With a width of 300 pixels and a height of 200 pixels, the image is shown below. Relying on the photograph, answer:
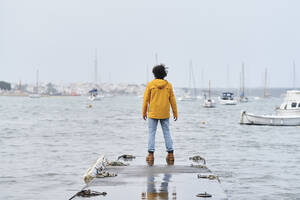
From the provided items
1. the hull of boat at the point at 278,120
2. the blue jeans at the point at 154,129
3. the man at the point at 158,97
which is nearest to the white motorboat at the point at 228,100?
the hull of boat at the point at 278,120

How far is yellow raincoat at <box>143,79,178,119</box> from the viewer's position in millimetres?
13352

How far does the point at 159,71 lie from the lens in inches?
527

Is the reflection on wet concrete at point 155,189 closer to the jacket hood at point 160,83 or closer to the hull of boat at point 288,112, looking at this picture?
the jacket hood at point 160,83

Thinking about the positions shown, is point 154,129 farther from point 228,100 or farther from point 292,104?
point 228,100

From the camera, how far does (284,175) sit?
18.8m

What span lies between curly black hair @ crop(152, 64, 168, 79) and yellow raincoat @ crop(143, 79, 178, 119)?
4.9 inches

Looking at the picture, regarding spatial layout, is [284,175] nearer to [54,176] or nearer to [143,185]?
[54,176]

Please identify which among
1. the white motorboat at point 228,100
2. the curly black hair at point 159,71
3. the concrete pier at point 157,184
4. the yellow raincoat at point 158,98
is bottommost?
the white motorboat at point 228,100

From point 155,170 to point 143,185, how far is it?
80.3 inches

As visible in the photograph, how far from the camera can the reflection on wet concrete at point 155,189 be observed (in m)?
9.26

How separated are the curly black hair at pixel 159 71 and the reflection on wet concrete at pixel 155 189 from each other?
2945mm

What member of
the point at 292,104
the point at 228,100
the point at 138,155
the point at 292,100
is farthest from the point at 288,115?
the point at 228,100

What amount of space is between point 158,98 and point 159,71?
65 cm

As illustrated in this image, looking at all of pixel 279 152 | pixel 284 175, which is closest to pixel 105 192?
pixel 284 175
